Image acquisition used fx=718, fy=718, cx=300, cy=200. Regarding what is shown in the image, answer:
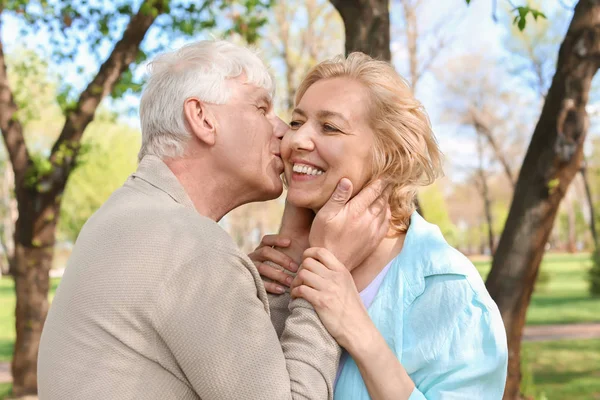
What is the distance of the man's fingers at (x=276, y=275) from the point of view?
9.43 feet

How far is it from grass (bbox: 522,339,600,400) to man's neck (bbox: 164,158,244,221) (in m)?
6.69

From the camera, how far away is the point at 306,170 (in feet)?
9.33

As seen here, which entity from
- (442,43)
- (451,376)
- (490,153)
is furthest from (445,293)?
(490,153)

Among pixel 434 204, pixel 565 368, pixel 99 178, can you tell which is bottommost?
pixel 434 204

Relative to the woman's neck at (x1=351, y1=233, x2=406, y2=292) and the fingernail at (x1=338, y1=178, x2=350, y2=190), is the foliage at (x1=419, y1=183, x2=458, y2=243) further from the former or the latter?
the fingernail at (x1=338, y1=178, x2=350, y2=190)

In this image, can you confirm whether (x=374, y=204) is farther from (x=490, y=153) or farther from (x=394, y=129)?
(x=490, y=153)

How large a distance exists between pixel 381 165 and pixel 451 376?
2.77 feet

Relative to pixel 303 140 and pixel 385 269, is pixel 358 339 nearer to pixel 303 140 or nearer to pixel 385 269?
pixel 385 269

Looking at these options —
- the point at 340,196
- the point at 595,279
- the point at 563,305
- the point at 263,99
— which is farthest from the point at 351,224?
the point at 595,279

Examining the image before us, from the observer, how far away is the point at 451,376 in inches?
93.6

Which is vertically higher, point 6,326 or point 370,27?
point 370,27

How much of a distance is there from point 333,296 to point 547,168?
360 cm

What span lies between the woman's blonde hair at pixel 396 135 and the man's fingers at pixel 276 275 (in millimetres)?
469

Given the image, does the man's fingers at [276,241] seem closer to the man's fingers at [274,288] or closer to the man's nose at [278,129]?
the man's fingers at [274,288]
